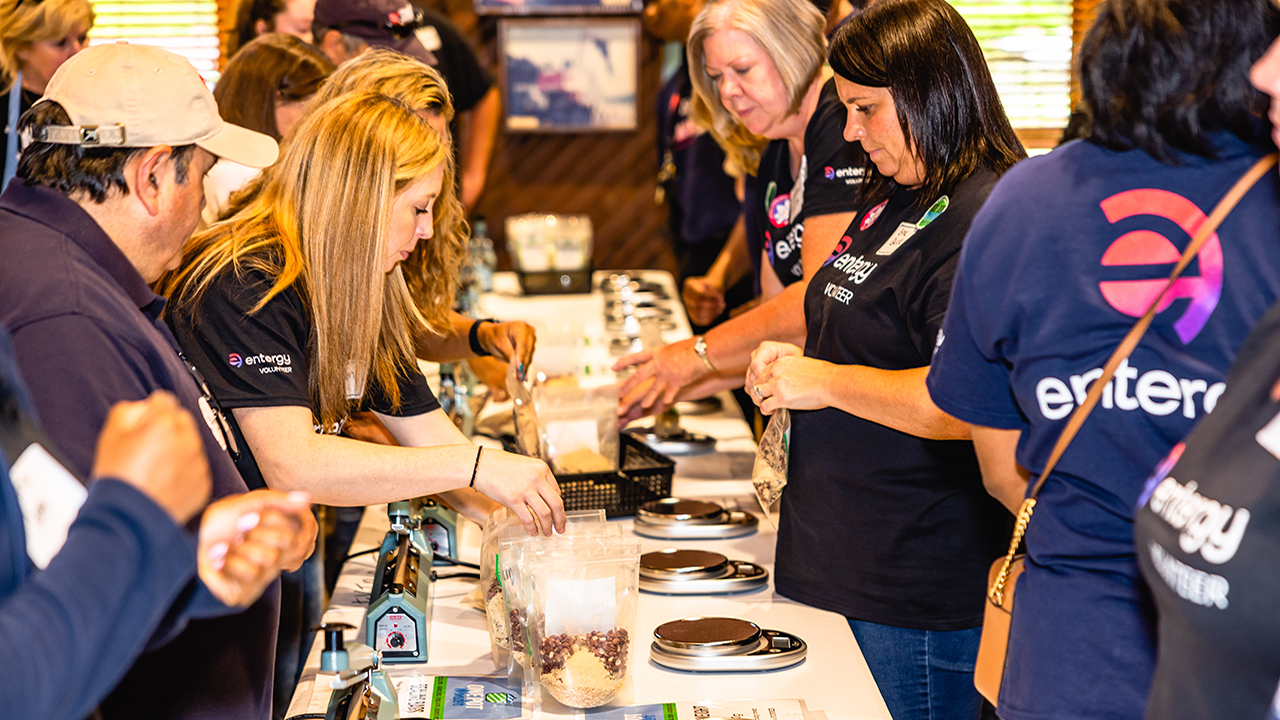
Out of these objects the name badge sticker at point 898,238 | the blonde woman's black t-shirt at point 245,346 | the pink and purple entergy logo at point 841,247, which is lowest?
the blonde woman's black t-shirt at point 245,346

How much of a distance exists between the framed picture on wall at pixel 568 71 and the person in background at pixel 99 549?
18.8ft

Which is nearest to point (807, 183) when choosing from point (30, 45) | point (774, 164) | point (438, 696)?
point (774, 164)

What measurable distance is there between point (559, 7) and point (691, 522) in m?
4.86

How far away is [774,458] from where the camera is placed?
193cm

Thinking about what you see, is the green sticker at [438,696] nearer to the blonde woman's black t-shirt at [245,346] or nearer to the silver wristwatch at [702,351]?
the blonde woman's black t-shirt at [245,346]

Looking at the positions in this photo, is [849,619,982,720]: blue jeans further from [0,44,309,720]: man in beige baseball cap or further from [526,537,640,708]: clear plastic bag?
[0,44,309,720]: man in beige baseball cap

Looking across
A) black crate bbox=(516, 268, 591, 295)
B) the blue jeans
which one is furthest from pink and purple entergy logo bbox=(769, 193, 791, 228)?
black crate bbox=(516, 268, 591, 295)

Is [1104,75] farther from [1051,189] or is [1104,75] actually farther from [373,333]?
[373,333]

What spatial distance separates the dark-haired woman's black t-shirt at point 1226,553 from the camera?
807mm

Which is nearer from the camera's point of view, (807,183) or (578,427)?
(807,183)

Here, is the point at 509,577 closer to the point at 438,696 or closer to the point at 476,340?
the point at 438,696

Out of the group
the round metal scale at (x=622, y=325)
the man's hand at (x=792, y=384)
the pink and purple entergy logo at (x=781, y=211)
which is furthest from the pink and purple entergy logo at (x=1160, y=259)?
the round metal scale at (x=622, y=325)

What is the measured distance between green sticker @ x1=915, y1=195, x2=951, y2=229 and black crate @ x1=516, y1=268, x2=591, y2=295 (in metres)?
3.26

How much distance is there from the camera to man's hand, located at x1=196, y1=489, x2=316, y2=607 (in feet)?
3.22
